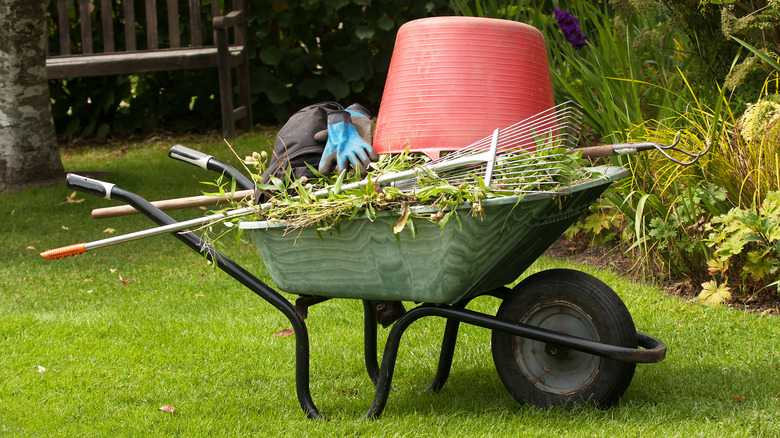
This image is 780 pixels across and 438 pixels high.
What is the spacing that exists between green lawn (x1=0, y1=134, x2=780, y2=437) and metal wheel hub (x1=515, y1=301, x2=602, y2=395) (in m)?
0.09

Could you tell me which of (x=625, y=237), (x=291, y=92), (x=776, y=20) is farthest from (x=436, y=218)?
(x=291, y=92)

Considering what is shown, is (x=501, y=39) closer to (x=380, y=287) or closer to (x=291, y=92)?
(x=380, y=287)

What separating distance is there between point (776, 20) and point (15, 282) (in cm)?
409

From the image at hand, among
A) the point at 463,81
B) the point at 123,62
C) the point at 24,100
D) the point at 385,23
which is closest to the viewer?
the point at 463,81

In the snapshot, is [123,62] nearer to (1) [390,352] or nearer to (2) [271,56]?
(2) [271,56]

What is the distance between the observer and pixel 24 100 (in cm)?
585

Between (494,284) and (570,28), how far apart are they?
2.38 meters

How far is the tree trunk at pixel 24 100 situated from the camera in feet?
18.7

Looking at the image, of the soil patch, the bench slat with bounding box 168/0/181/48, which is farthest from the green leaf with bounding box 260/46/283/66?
the soil patch

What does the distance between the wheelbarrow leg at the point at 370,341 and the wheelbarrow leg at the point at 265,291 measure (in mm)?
322

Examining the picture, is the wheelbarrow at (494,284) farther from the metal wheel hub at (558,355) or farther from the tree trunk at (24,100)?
the tree trunk at (24,100)

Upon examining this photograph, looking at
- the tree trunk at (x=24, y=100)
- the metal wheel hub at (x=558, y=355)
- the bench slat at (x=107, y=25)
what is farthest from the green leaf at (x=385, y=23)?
the metal wheel hub at (x=558, y=355)

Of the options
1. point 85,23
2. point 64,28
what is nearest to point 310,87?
point 85,23

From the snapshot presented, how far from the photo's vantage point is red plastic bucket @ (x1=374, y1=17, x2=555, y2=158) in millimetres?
2365
